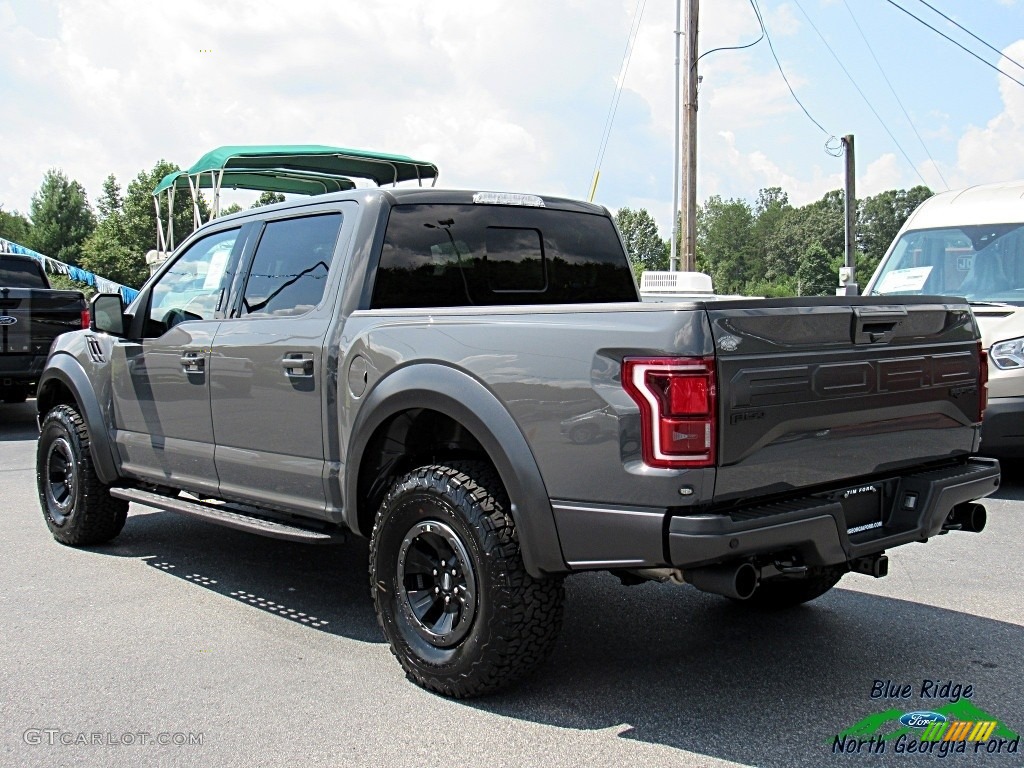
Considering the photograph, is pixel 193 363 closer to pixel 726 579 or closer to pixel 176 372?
pixel 176 372

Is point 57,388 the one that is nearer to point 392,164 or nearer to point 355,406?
point 355,406

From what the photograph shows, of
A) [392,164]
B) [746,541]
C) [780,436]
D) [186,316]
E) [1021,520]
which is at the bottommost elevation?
[1021,520]

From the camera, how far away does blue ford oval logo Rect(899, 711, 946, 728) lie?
351 centimetres

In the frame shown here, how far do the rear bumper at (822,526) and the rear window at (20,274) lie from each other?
1222 cm

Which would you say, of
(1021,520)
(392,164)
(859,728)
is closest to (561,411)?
(859,728)

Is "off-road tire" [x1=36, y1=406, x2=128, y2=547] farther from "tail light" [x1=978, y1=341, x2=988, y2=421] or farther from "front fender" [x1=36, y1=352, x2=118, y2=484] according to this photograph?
"tail light" [x1=978, y1=341, x2=988, y2=421]

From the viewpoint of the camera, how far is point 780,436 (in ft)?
10.7

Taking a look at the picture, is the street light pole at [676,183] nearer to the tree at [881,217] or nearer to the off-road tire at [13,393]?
the off-road tire at [13,393]

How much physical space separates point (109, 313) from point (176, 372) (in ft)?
2.13

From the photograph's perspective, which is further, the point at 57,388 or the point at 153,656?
the point at 57,388

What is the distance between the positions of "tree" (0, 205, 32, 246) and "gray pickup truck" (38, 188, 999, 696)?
322 ft

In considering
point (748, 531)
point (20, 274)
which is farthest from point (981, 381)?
point (20, 274)

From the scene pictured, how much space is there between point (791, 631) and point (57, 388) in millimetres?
4748

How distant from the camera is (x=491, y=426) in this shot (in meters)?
3.51
